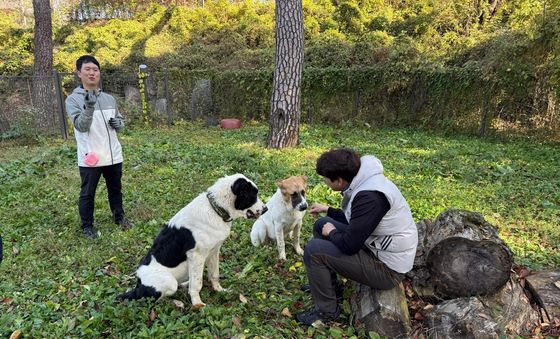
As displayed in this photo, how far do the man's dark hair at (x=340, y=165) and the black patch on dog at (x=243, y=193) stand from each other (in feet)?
2.31

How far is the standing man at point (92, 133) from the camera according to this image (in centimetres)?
449

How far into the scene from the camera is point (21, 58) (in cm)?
2053

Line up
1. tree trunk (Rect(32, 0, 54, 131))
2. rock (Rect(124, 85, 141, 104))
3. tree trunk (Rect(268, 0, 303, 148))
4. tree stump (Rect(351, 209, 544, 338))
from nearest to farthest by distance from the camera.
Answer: tree stump (Rect(351, 209, 544, 338)), tree trunk (Rect(268, 0, 303, 148)), tree trunk (Rect(32, 0, 54, 131)), rock (Rect(124, 85, 141, 104))

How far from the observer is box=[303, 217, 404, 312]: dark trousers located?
3.01 m

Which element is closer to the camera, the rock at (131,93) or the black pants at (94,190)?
the black pants at (94,190)

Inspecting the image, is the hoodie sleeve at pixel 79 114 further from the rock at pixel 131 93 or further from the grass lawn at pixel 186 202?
the rock at pixel 131 93

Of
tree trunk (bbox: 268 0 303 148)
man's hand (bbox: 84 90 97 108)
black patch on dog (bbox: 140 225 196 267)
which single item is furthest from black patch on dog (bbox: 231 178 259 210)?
tree trunk (bbox: 268 0 303 148)

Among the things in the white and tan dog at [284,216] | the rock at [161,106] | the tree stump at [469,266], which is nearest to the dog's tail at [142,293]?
the white and tan dog at [284,216]

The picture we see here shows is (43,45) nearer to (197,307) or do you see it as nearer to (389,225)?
(197,307)

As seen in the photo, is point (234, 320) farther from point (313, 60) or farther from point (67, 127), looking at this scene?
point (313, 60)

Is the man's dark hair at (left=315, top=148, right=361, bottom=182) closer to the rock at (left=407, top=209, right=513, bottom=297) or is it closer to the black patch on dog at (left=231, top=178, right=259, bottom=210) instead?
the black patch on dog at (left=231, top=178, right=259, bottom=210)

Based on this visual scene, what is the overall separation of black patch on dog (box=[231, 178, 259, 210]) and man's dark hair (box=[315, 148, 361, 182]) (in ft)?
2.31

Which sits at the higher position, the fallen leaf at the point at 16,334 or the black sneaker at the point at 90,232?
the fallen leaf at the point at 16,334

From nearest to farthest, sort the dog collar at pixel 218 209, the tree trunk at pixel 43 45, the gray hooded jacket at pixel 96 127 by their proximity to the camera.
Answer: the dog collar at pixel 218 209 < the gray hooded jacket at pixel 96 127 < the tree trunk at pixel 43 45
